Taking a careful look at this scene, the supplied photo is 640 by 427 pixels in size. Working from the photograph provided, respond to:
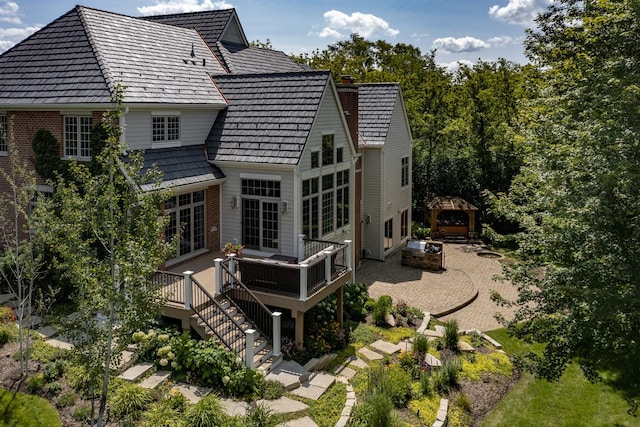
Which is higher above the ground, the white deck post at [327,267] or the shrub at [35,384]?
the white deck post at [327,267]

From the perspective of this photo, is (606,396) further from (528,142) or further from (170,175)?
(170,175)

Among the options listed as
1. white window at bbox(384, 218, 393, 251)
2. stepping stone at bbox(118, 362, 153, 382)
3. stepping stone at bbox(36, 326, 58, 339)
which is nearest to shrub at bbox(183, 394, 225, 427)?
stepping stone at bbox(118, 362, 153, 382)

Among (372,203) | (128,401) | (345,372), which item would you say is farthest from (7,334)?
(372,203)

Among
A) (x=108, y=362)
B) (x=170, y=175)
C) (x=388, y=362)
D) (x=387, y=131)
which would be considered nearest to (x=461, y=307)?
(x=388, y=362)

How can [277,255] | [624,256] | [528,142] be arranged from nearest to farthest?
[624,256] < [528,142] < [277,255]

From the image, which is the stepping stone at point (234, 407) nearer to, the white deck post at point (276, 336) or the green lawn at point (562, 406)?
the white deck post at point (276, 336)

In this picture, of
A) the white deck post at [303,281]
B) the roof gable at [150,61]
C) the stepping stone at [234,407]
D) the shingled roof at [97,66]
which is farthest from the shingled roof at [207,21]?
the stepping stone at [234,407]

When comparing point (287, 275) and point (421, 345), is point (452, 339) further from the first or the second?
point (287, 275)
